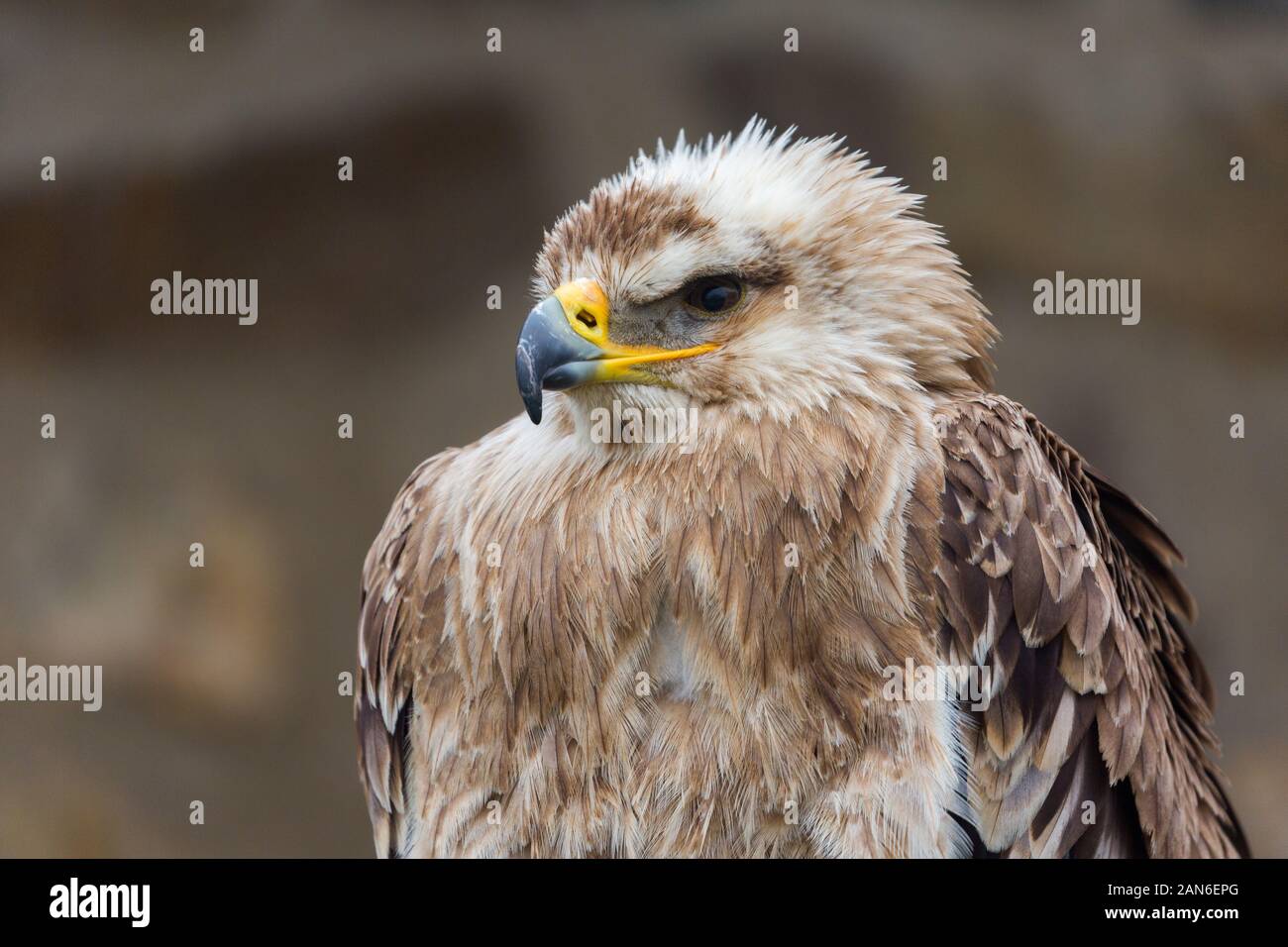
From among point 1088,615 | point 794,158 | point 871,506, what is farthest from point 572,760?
point 794,158

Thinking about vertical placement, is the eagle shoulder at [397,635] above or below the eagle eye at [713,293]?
below

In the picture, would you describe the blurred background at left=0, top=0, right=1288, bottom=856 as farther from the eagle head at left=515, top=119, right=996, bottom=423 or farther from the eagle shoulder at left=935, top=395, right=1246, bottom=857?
the eagle head at left=515, top=119, right=996, bottom=423

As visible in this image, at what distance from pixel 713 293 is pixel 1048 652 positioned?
3.36 feet

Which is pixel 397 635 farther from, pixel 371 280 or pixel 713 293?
pixel 371 280

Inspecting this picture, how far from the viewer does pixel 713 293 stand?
2379mm

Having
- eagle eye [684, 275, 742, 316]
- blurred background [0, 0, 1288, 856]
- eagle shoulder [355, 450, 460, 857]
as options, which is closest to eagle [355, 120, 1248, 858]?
eagle eye [684, 275, 742, 316]

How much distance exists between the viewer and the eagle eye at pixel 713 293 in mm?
2373

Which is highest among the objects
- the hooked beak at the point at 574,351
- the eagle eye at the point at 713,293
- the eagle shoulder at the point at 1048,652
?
the eagle eye at the point at 713,293

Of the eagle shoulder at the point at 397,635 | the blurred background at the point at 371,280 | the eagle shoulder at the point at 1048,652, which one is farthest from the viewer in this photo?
the blurred background at the point at 371,280

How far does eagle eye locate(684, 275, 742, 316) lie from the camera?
237 cm

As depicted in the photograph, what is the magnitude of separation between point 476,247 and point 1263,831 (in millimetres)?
4288

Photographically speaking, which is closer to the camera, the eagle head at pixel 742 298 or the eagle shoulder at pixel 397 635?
the eagle head at pixel 742 298

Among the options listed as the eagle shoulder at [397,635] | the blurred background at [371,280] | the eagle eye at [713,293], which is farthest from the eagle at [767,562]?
the blurred background at [371,280]

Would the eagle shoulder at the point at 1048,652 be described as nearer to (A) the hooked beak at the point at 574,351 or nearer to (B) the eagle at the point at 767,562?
(B) the eagle at the point at 767,562
